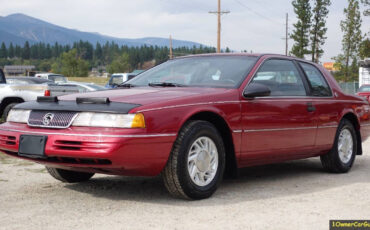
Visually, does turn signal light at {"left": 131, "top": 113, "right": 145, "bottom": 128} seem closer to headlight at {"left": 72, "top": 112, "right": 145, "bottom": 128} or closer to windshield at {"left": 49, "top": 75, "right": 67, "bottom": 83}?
headlight at {"left": 72, "top": 112, "right": 145, "bottom": 128}

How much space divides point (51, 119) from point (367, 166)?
4.98 metres

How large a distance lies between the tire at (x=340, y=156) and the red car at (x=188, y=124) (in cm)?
3

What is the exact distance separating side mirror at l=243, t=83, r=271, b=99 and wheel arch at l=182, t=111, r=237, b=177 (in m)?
0.41

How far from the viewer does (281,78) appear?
5938mm

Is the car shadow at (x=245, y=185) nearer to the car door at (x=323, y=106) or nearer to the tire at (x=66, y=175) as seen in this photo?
the tire at (x=66, y=175)

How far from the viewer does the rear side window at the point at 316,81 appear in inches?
255

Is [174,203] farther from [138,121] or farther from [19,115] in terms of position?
[19,115]

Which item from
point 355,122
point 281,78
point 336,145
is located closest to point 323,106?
point 336,145

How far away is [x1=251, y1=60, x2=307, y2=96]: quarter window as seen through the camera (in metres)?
5.63

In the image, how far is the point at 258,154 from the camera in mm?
5395

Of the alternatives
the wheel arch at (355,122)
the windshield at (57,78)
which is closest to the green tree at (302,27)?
the windshield at (57,78)

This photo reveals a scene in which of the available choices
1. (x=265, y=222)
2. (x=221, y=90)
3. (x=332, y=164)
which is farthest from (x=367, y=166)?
(x=265, y=222)

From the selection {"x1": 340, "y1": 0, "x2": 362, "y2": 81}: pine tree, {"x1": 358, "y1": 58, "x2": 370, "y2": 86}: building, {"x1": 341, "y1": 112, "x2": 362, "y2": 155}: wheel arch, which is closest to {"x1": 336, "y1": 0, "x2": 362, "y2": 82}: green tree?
{"x1": 340, "y1": 0, "x2": 362, "y2": 81}: pine tree

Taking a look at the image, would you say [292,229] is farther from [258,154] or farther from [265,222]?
[258,154]
